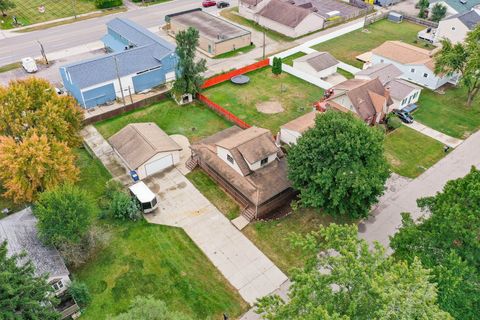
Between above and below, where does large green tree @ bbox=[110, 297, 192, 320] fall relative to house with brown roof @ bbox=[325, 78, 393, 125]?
above

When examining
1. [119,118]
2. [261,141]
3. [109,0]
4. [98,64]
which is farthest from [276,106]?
[109,0]

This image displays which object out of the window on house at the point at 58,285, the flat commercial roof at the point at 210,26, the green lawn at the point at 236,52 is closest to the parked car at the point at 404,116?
the green lawn at the point at 236,52

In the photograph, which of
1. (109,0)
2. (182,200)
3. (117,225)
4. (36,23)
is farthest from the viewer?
(109,0)

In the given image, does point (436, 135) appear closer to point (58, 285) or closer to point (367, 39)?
point (367, 39)

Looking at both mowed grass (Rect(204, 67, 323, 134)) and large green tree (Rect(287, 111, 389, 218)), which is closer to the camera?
large green tree (Rect(287, 111, 389, 218))

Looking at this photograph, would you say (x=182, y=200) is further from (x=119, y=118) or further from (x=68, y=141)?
(x=119, y=118)

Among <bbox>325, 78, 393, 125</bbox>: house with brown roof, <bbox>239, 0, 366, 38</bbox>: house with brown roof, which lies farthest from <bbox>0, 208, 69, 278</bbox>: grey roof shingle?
<bbox>239, 0, 366, 38</bbox>: house with brown roof

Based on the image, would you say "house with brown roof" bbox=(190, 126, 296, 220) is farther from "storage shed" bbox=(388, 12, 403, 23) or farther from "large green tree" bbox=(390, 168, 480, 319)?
"storage shed" bbox=(388, 12, 403, 23)

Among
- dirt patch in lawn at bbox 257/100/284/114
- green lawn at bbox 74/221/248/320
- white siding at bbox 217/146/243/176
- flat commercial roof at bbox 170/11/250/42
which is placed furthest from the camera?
flat commercial roof at bbox 170/11/250/42
